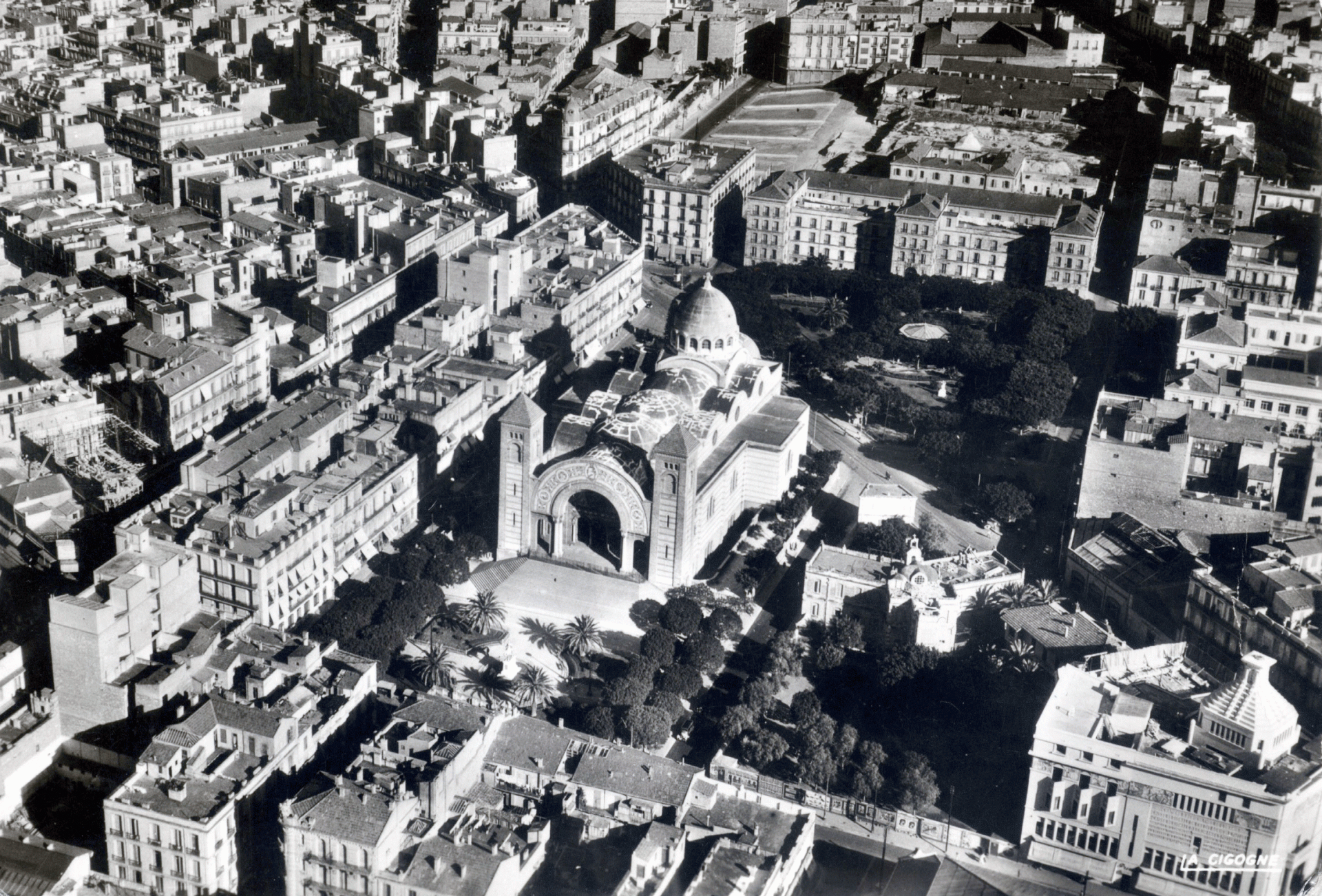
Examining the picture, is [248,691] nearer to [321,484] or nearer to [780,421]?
[321,484]

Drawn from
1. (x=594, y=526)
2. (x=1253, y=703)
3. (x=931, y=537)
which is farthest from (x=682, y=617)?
(x=1253, y=703)

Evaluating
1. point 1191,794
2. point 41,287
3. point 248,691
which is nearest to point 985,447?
point 1191,794

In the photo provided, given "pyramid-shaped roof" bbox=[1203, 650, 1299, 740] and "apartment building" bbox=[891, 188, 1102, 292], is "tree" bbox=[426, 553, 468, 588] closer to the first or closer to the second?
"pyramid-shaped roof" bbox=[1203, 650, 1299, 740]

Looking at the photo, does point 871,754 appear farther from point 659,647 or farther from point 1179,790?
point 1179,790

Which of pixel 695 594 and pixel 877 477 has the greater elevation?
pixel 877 477

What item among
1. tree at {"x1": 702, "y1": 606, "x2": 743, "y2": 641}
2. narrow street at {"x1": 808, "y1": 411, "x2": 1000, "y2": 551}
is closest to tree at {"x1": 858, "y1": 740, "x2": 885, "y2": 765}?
tree at {"x1": 702, "y1": 606, "x2": 743, "y2": 641}

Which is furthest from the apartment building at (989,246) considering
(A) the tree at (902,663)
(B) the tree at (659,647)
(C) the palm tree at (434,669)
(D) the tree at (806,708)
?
(C) the palm tree at (434,669)
